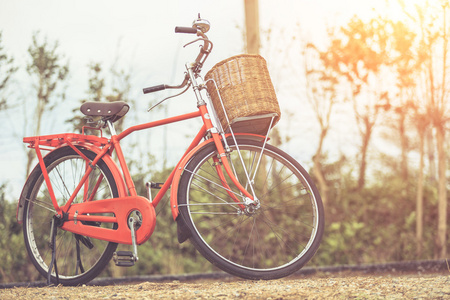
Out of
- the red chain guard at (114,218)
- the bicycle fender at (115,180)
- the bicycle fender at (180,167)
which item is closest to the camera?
the bicycle fender at (180,167)

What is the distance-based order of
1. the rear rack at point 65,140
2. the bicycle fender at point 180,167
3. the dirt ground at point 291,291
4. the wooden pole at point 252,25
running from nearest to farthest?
the dirt ground at point 291,291 < the bicycle fender at point 180,167 < the rear rack at point 65,140 < the wooden pole at point 252,25

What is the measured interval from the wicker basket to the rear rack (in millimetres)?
834

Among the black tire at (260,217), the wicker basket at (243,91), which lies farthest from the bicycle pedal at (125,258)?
the wicker basket at (243,91)

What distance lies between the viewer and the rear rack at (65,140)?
10.7 ft

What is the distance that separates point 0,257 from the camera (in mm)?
4727

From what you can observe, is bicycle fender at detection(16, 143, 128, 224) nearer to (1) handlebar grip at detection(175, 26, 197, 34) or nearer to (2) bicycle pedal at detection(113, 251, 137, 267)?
(2) bicycle pedal at detection(113, 251, 137, 267)

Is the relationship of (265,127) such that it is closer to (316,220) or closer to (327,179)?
(316,220)

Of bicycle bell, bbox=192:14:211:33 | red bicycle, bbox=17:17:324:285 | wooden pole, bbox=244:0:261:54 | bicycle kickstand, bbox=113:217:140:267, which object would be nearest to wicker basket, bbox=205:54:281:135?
red bicycle, bbox=17:17:324:285

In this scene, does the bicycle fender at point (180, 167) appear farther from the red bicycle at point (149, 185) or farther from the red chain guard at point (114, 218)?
the red chain guard at point (114, 218)

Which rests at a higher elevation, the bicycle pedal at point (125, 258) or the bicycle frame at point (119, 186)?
the bicycle frame at point (119, 186)

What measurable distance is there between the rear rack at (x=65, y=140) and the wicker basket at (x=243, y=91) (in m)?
0.83

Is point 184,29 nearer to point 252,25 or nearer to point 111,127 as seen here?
point 111,127

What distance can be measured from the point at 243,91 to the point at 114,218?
1079 millimetres

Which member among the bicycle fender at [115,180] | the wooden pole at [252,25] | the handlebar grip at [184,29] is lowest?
the bicycle fender at [115,180]
